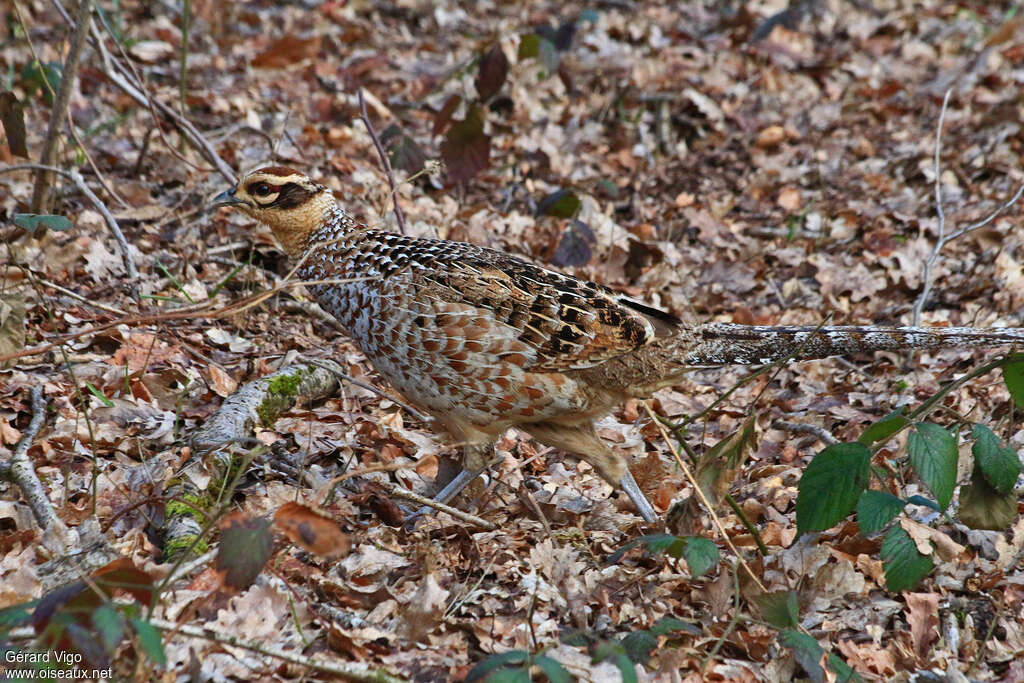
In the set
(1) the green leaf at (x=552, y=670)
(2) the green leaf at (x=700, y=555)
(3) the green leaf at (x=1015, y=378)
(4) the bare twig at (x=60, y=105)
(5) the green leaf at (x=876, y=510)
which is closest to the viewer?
(1) the green leaf at (x=552, y=670)

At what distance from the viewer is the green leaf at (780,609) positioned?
3.95 metres

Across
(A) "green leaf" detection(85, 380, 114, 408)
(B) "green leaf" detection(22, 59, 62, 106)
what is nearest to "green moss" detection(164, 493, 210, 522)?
(A) "green leaf" detection(85, 380, 114, 408)

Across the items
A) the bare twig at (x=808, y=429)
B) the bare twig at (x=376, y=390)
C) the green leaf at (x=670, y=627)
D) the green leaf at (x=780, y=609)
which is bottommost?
the green leaf at (x=670, y=627)

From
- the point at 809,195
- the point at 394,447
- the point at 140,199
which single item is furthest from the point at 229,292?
the point at 809,195

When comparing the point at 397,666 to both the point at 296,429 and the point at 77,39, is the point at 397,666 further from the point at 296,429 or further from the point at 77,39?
the point at 77,39

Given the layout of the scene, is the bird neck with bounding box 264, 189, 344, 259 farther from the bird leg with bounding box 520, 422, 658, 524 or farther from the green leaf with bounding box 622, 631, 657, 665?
the green leaf with bounding box 622, 631, 657, 665

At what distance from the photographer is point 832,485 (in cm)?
406

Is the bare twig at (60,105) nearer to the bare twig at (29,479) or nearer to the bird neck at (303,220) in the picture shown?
the bird neck at (303,220)

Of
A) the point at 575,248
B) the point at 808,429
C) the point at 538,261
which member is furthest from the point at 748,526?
the point at 538,261

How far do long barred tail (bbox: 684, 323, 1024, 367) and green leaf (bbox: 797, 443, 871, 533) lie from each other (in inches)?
42.1

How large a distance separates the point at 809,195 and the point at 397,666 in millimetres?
7669

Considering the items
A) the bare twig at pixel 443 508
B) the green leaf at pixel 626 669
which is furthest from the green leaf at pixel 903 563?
the bare twig at pixel 443 508

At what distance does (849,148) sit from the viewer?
35.6ft

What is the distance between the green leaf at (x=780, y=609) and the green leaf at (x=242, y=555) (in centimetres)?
210
